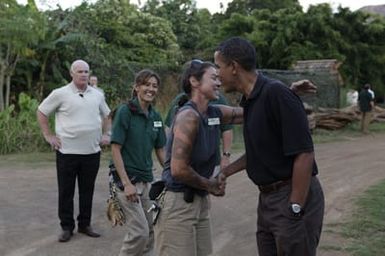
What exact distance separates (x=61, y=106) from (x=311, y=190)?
392cm

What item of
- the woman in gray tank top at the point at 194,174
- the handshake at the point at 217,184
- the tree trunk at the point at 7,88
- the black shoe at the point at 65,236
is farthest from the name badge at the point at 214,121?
the tree trunk at the point at 7,88

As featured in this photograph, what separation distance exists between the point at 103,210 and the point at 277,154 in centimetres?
527

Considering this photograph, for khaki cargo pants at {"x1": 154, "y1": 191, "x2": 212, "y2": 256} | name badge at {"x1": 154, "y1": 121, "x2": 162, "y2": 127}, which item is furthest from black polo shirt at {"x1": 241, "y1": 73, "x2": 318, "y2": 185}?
name badge at {"x1": 154, "y1": 121, "x2": 162, "y2": 127}

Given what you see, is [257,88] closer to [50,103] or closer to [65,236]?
[50,103]

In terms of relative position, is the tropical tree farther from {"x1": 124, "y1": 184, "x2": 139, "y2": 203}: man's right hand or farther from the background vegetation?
{"x1": 124, "y1": 184, "x2": 139, "y2": 203}: man's right hand

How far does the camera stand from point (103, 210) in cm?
841

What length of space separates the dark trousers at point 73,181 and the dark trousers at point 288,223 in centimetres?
357

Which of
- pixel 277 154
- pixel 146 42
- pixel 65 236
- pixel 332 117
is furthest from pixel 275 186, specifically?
pixel 146 42

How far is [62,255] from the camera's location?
20.7 feet

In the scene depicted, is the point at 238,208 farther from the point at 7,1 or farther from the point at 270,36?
the point at 270,36

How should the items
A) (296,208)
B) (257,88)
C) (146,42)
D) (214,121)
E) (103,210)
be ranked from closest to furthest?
1. (296,208)
2. (257,88)
3. (214,121)
4. (103,210)
5. (146,42)

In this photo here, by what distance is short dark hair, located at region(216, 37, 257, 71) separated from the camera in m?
3.53

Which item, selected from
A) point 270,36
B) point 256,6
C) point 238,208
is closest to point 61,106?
point 238,208

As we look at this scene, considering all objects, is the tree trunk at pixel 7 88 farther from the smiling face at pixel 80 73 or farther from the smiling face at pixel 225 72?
the smiling face at pixel 225 72
